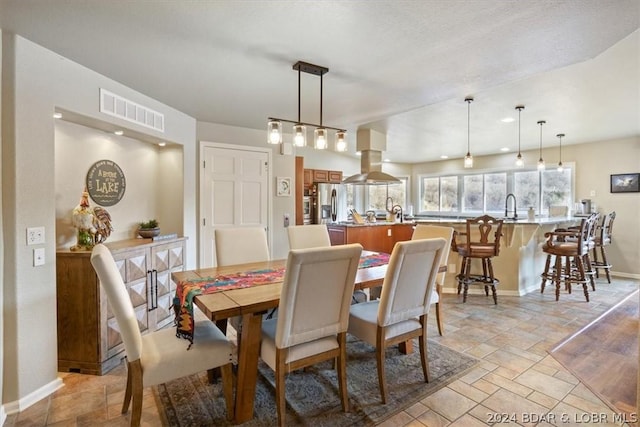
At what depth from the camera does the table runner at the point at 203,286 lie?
1917mm

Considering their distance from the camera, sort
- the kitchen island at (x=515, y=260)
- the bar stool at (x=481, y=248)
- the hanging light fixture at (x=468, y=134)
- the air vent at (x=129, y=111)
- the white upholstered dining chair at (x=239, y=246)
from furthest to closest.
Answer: the kitchen island at (x=515, y=260) → the bar stool at (x=481, y=248) → the hanging light fixture at (x=468, y=134) → the white upholstered dining chair at (x=239, y=246) → the air vent at (x=129, y=111)

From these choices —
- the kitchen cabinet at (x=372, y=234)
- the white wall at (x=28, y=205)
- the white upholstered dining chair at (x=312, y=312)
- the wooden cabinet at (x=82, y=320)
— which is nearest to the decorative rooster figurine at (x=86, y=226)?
the wooden cabinet at (x=82, y=320)

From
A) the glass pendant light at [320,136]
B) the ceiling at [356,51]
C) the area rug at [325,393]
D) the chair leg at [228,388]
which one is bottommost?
the area rug at [325,393]

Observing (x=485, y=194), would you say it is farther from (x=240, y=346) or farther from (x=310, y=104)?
(x=240, y=346)

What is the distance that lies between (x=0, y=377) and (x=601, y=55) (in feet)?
15.7

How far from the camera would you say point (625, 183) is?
5355 mm

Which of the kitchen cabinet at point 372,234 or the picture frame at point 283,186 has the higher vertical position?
the picture frame at point 283,186

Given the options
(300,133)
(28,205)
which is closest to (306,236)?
(300,133)

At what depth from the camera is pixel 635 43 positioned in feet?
7.65

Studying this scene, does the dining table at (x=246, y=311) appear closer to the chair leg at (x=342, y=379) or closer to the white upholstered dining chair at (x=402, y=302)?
the white upholstered dining chair at (x=402, y=302)

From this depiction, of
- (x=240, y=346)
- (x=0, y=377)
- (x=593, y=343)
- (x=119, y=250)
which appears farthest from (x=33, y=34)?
(x=593, y=343)

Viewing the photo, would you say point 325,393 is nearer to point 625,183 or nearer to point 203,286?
A: point 203,286

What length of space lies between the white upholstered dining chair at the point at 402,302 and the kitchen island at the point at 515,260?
2596 millimetres

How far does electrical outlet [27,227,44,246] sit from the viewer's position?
2125 millimetres
